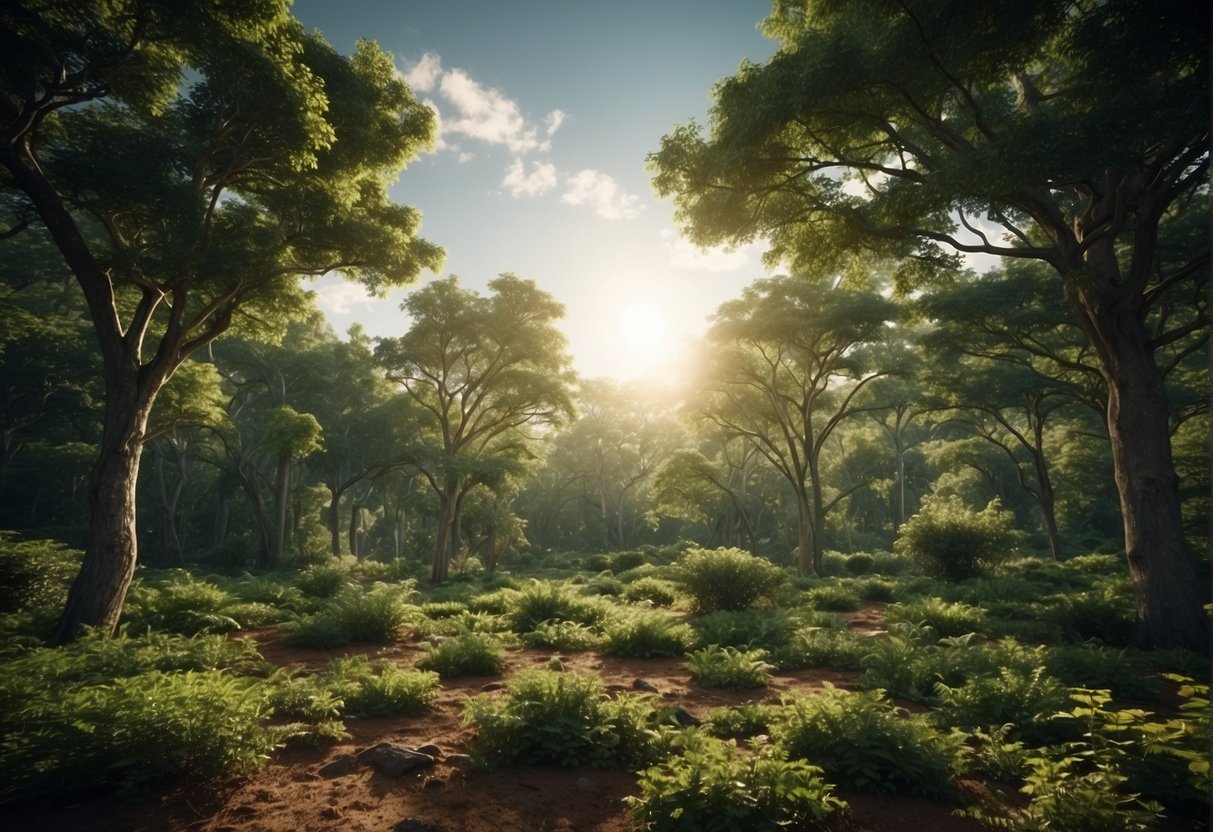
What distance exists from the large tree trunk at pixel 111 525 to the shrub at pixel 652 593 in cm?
998

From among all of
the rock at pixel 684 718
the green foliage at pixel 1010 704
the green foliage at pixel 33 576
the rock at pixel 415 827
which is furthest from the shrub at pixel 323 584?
the green foliage at pixel 1010 704

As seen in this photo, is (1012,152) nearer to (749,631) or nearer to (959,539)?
(749,631)

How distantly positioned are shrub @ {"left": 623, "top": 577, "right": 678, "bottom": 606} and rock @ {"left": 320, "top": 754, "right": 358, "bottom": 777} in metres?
9.12

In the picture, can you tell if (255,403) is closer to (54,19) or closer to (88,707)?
(54,19)

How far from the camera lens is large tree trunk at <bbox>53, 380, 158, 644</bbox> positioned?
25.1 ft

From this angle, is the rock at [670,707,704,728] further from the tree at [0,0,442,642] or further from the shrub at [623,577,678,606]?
the tree at [0,0,442,642]

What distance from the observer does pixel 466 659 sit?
22.6ft

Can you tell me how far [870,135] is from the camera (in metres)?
9.40

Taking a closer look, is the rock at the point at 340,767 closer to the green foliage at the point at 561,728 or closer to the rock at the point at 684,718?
the green foliage at the point at 561,728

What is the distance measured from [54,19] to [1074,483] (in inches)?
1630

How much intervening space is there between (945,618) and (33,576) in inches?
644

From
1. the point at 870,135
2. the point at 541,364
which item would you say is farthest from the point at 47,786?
the point at 541,364

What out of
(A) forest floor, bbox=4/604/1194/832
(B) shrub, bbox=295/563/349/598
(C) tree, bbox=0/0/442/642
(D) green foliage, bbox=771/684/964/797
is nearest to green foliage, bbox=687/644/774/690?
(D) green foliage, bbox=771/684/964/797

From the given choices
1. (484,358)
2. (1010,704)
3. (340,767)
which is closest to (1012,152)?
(1010,704)
